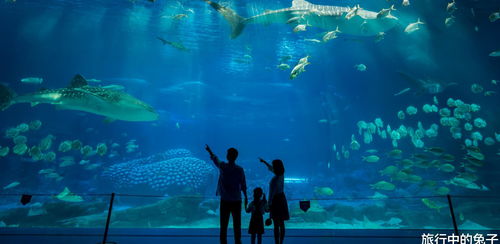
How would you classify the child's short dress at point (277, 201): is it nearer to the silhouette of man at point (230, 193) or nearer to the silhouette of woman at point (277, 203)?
the silhouette of woman at point (277, 203)

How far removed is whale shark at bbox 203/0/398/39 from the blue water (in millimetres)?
1968

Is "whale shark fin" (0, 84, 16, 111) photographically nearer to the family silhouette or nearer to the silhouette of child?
the family silhouette

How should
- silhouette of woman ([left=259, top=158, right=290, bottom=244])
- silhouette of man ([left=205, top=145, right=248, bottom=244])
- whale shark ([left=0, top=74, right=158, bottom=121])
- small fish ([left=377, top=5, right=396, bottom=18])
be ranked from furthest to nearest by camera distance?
small fish ([left=377, top=5, right=396, bottom=18]) → whale shark ([left=0, top=74, right=158, bottom=121]) → silhouette of woman ([left=259, top=158, right=290, bottom=244]) → silhouette of man ([left=205, top=145, right=248, bottom=244])

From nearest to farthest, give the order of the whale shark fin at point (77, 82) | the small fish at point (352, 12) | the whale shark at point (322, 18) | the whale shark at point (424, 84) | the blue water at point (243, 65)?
the whale shark fin at point (77, 82) < the whale shark at point (322, 18) < the small fish at point (352, 12) < the blue water at point (243, 65) < the whale shark at point (424, 84)

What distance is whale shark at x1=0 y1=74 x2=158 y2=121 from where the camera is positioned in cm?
551

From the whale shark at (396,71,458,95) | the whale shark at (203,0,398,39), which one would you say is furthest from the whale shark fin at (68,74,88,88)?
the whale shark at (396,71,458,95)

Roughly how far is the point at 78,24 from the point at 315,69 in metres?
19.2

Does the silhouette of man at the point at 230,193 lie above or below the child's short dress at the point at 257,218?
above

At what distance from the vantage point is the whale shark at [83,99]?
18.1 feet

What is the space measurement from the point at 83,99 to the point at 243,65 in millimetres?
18017

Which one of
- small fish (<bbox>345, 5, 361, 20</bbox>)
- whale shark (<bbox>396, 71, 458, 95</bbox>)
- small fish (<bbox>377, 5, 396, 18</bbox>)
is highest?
small fish (<bbox>377, 5, 396, 18</bbox>)

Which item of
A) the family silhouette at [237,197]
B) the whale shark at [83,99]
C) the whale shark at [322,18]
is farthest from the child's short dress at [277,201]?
the whale shark at [322,18]

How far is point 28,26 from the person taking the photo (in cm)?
1920

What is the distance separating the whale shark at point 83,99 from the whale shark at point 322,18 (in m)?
3.75
